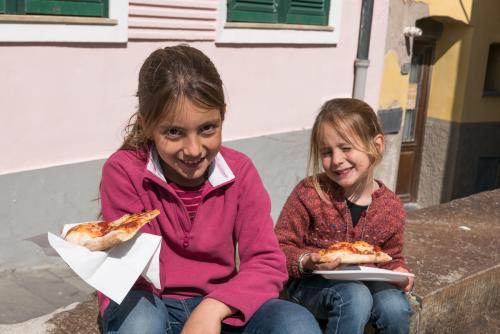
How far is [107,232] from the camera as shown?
197 cm

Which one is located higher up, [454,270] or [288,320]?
[288,320]

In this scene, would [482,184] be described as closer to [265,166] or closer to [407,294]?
[265,166]

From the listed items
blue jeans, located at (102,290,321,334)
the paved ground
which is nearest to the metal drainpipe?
the paved ground

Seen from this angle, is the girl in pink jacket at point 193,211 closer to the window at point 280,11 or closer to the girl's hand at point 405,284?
the girl's hand at point 405,284

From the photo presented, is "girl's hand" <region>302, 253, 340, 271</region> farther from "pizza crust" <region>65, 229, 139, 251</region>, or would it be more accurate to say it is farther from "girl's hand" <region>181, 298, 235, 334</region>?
"pizza crust" <region>65, 229, 139, 251</region>

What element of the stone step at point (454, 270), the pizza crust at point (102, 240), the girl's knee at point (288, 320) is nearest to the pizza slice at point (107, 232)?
the pizza crust at point (102, 240)

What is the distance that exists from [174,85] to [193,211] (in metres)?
0.42

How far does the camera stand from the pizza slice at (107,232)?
75.3 inches

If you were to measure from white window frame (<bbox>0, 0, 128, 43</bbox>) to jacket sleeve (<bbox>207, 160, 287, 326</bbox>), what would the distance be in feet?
7.57

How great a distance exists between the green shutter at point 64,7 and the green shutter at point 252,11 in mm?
1313

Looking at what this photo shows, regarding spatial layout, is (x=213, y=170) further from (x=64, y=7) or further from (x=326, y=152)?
(x=64, y=7)

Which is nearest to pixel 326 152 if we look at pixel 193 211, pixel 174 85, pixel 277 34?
pixel 193 211

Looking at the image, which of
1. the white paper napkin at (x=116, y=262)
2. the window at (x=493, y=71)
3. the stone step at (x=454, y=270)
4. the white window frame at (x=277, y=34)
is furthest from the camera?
the window at (x=493, y=71)

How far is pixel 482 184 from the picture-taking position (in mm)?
9594
